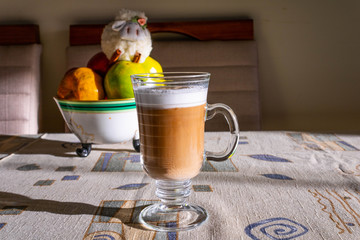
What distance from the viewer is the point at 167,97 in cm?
49

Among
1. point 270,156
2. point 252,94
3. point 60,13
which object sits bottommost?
point 270,156

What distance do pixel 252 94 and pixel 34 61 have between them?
95 cm

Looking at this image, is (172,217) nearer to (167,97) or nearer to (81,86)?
(167,97)

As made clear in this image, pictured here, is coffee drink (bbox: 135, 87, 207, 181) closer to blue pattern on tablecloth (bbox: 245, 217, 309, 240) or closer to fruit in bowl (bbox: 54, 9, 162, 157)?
blue pattern on tablecloth (bbox: 245, 217, 309, 240)

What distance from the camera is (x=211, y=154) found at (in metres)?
0.55

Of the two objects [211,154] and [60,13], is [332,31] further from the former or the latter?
[211,154]

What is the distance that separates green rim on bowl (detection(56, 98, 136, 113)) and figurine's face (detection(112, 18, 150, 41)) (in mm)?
181

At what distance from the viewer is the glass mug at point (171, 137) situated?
1.61 feet

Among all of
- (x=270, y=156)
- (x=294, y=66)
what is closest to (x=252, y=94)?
(x=294, y=66)

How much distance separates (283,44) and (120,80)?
1201mm

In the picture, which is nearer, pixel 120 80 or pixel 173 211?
pixel 173 211

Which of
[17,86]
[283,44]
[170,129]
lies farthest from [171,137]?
[283,44]

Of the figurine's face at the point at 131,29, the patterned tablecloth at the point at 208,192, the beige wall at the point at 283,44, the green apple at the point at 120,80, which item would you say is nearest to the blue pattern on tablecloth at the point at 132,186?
the patterned tablecloth at the point at 208,192

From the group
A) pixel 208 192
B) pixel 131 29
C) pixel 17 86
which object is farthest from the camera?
pixel 17 86
